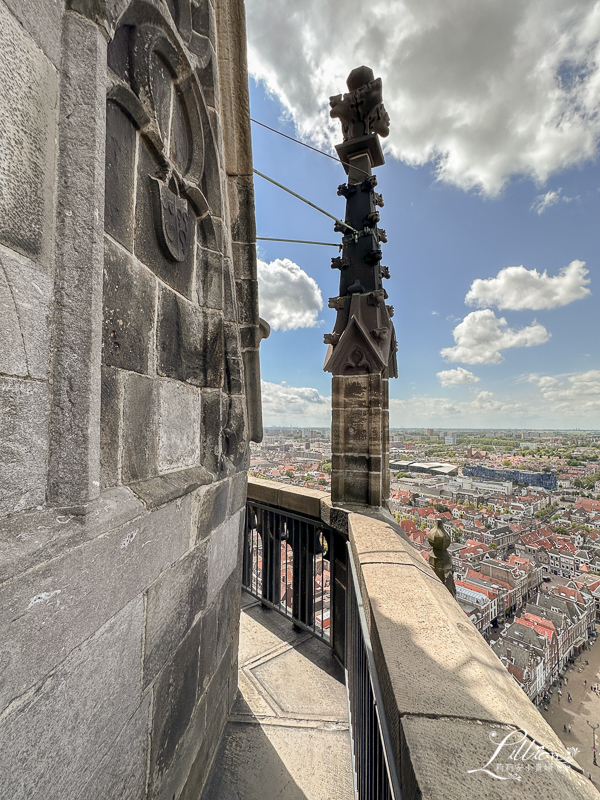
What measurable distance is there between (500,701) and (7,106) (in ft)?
4.98

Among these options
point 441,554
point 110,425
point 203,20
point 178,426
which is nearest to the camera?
point 110,425

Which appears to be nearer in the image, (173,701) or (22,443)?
(22,443)

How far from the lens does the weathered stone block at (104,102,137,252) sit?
0.87 m


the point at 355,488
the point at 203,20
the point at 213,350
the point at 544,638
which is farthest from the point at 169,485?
the point at 544,638

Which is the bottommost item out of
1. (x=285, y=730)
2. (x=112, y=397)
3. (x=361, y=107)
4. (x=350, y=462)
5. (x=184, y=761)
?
(x=285, y=730)

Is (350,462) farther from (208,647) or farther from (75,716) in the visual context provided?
(75,716)

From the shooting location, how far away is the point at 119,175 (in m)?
0.92

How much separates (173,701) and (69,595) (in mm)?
829

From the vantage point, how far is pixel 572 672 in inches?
458

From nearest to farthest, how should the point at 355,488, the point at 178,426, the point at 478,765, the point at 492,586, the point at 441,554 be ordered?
the point at 478,765 < the point at 178,426 < the point at 355,488 < the point at 441,554 < the point at 492,586

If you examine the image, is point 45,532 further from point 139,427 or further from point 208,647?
point 208,647

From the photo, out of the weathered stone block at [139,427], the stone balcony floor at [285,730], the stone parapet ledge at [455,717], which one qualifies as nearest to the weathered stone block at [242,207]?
the weathered stone block at [139,427]

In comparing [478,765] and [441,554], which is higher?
[478,765]

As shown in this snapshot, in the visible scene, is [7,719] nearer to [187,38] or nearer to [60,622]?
[60,622]
